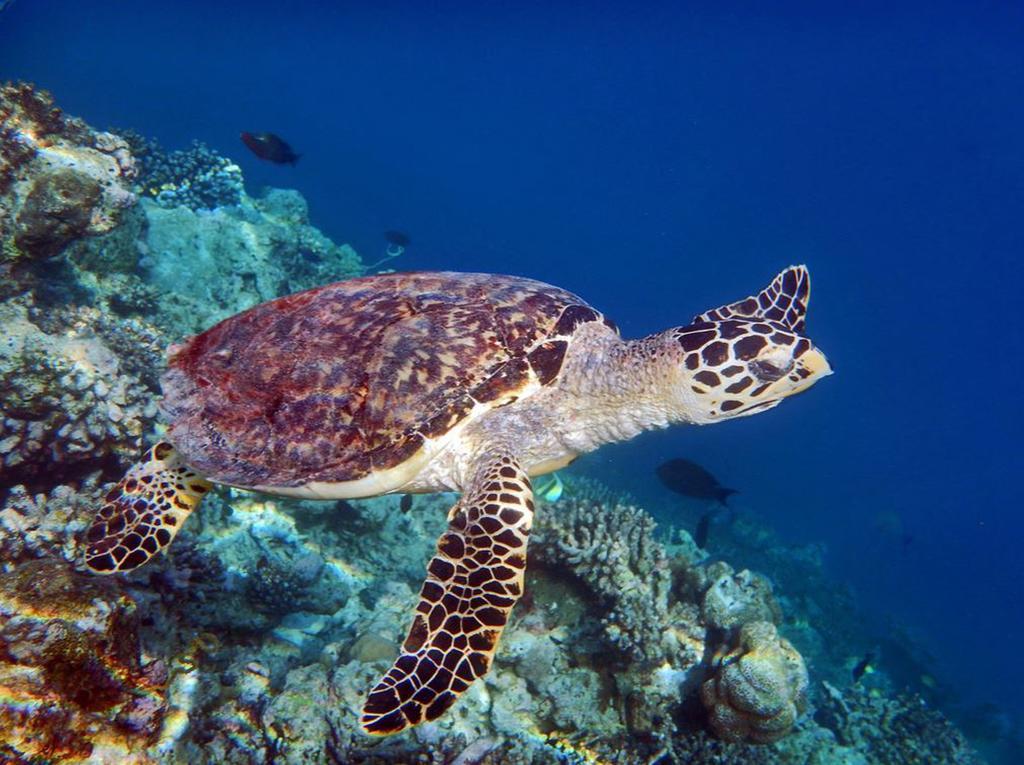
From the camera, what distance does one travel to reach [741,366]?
144 inches

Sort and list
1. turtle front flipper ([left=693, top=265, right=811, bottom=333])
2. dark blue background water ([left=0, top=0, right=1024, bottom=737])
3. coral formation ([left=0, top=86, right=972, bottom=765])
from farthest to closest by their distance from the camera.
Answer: dark blue background water ([left=0, top=0, right=1024, bottom=737])
turtle front flipper ([left=693, top=265, right=811, bottom=333])
coral formation ([left=0, top=86, right=972, bottom=765])

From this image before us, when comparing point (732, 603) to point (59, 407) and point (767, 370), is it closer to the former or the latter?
point (767, 370)

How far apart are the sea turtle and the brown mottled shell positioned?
1cm

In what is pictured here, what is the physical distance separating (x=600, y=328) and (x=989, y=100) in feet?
350

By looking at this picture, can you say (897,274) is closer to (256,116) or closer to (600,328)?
(256,116)

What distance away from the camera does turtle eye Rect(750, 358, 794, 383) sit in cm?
360

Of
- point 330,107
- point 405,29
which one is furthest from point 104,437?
point 330,107

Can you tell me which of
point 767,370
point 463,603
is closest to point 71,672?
point 463,603

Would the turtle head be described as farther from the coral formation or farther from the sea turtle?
the coral formation

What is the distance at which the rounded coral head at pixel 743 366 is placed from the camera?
3617 mm

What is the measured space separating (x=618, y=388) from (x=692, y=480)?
6847 mm

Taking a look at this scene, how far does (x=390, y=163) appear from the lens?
9875 centimetres

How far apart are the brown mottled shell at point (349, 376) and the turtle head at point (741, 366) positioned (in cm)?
89

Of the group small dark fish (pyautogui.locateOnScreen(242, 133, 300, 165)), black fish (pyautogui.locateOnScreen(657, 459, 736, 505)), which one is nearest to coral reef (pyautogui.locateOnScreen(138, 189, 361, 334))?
small dark fish (pyautogui.locateOnScreen(242, 133, 300, 165))
